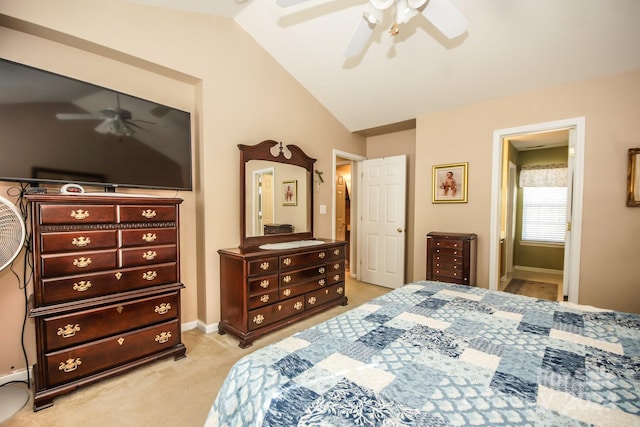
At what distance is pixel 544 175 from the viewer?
17.5ft

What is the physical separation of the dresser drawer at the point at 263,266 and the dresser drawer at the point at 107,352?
736 millimetres

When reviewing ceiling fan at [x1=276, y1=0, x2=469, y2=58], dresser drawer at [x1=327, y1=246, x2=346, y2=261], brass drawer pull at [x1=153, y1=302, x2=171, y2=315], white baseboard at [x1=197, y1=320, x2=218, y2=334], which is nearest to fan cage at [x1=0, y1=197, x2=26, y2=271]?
brass drawer pull at [x1=153, y1=302, x2=171, y2=315]

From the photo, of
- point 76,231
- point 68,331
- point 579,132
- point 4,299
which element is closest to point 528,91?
point 579,132

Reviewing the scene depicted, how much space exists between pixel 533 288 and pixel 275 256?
4.33m

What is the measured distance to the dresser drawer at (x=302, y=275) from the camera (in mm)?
2900

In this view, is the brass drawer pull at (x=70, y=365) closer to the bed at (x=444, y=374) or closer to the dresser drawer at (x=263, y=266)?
the dresser drawer at (x=263, y=266)

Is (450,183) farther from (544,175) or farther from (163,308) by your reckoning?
(163,308)

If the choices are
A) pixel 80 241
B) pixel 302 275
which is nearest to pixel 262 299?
pixel 302 275

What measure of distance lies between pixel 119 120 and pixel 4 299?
152cm

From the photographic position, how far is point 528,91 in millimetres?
3158

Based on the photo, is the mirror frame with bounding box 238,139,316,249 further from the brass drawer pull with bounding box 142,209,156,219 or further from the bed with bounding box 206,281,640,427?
the bed with bounding box 206,281,640,427

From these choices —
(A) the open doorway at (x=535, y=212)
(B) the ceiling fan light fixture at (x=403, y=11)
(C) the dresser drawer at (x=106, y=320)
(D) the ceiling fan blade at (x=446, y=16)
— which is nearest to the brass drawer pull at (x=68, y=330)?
(C) the dresser drawer at (x=106, y=320)

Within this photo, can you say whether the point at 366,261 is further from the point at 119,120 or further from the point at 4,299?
the point at 4,299

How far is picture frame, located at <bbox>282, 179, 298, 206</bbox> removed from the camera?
348 cm
